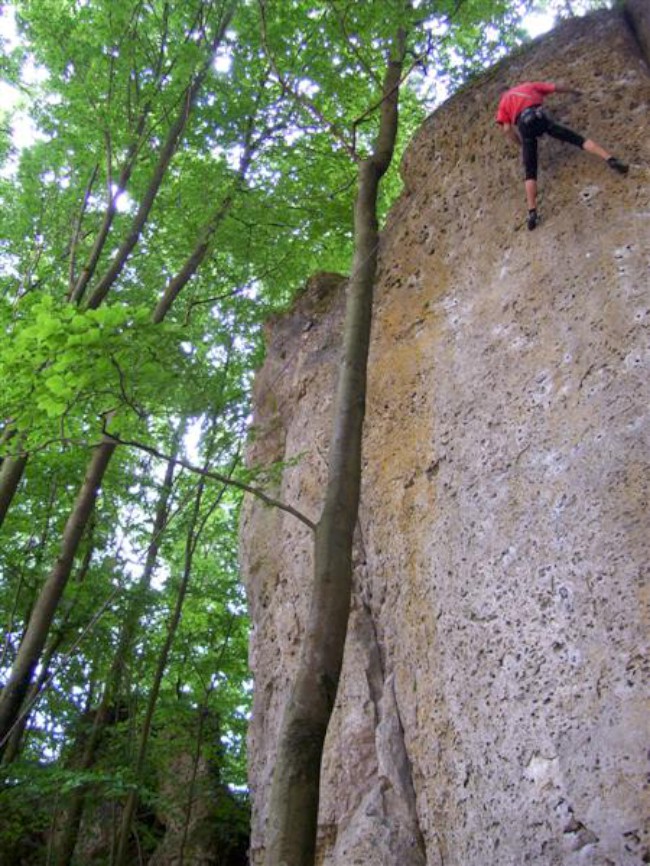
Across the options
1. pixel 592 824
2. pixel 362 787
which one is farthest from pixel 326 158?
pixel 592 824

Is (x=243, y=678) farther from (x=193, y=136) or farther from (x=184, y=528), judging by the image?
(x=193, y=136)

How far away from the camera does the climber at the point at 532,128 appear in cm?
638

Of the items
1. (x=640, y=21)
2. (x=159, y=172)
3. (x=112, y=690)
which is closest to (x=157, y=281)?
(x=159, y=172)

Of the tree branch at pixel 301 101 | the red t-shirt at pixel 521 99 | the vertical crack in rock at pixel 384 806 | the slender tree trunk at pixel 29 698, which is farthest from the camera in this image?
the slender tree trunk at pixel 29 698

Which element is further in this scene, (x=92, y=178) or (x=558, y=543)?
(x=92, y=178)

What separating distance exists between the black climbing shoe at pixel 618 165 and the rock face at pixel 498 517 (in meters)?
0.09

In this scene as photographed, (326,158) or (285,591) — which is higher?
(326,158)

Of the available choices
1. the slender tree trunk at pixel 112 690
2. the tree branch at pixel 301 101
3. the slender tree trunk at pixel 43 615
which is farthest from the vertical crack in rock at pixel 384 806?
the tree branch at pixel 301 101

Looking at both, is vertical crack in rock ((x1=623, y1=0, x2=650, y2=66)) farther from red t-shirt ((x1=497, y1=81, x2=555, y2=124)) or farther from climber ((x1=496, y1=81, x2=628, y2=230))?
red t-shirt ((x1=497, y1=81, x2=555, y2=124))

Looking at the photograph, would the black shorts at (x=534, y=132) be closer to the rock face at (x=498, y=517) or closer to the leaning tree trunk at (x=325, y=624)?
the rock face at (x=498, y=517)

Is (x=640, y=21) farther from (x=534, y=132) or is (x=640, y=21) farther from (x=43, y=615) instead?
(x=43, y=615)

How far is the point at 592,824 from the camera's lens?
14.1 feet

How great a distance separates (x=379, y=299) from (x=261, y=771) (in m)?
5.21

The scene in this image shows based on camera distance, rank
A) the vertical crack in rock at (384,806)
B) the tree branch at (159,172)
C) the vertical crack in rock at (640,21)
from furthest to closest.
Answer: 1. the tree branch at (159,172)
2. the vertical crack in rock at (640,21)
3. the vertical crack in rock at (384,806)
